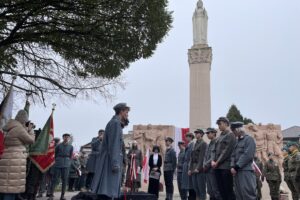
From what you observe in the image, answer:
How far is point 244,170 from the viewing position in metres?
6.64

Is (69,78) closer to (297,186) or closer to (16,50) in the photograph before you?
(16,50)

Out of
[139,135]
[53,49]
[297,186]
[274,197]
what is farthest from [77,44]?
[139,135]

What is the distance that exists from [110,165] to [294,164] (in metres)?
5.91

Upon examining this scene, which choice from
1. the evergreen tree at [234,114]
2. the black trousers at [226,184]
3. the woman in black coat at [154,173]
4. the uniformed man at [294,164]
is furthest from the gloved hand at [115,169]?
the evergreen tree at [234,114]

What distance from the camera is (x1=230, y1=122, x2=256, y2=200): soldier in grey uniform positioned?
655cm

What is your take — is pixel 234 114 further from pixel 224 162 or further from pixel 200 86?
pixel 224 162

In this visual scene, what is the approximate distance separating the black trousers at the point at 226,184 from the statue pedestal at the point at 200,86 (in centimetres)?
1678

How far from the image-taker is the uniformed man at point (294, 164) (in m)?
9.39

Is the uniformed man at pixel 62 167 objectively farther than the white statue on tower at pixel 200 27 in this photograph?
No

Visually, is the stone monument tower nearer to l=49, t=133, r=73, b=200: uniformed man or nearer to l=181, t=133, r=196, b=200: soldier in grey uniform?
l=181, t=133, r=196, b=200: soldier in grey uniform

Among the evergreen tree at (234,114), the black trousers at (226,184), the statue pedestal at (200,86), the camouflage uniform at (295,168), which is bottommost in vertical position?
the black trousers at (226,184)

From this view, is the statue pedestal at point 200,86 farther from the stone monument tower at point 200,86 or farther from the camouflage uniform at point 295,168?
the camouflage uniform at point 295,168

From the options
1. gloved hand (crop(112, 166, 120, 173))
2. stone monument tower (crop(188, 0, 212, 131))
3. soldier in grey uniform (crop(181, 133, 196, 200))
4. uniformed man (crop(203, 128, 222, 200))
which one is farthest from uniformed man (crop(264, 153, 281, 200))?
stone monument tower (crop(188, 0, 212, 131))

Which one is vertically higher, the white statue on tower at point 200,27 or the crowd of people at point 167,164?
the white statue on tower at point 200,27
